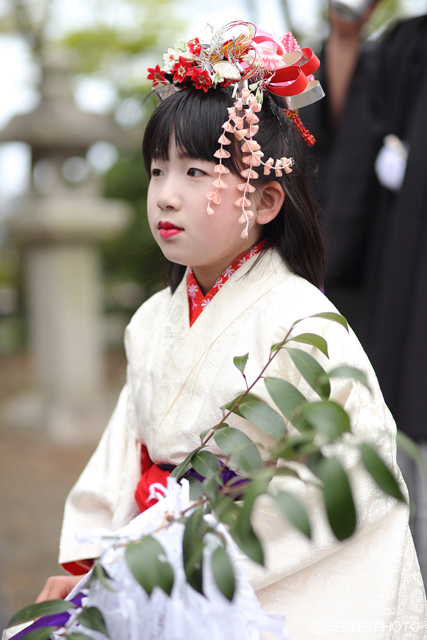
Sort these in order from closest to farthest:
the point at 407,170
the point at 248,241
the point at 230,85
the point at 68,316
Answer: the point at 230,85 < the point at 248,241 < the point at 407,170 < the point at 68,316

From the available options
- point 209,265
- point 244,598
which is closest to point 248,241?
point 209,265

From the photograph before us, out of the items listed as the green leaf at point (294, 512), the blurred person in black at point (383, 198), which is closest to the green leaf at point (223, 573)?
the green leaf at point (294, 512)

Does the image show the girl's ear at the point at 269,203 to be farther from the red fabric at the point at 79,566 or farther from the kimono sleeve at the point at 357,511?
the red fabric at the point at 79,566

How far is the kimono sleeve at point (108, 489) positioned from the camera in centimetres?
142

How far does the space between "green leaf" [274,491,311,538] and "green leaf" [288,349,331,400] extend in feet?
0.67

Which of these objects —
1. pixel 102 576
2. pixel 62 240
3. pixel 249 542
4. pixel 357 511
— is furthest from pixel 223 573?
pixel 62 240

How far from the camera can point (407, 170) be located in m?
2.04

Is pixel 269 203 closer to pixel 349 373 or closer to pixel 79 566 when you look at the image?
pixel 349 373

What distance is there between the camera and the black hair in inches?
45.3

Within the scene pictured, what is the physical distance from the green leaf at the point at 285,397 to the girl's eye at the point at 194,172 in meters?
0.46

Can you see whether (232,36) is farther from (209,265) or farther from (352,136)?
(352,136)

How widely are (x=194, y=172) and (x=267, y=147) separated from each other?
178mm

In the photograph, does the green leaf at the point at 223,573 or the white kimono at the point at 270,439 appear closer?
the green leaf at the point at 223,573

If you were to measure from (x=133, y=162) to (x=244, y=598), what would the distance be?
927cm
